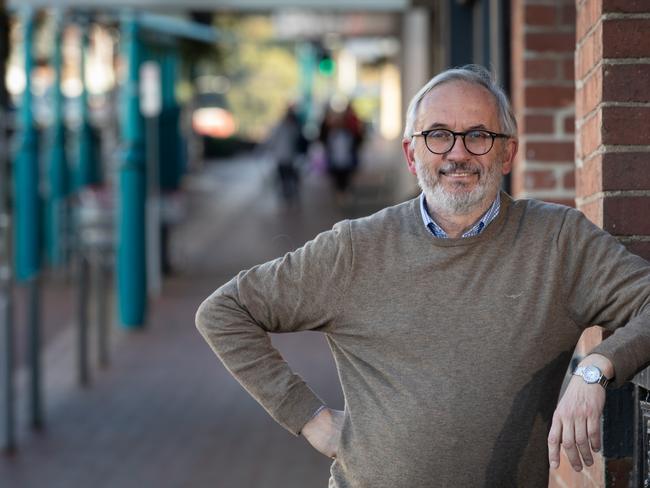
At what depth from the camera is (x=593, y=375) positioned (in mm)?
2742

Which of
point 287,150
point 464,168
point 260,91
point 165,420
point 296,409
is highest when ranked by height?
point 260,91

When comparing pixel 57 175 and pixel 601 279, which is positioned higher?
pixel 601 279

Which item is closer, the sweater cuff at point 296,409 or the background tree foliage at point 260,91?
the sweater cuff at point 296,409

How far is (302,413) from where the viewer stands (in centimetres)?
324

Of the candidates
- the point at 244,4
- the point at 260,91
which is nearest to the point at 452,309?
the point at 244,4

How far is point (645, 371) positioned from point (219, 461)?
495 cm

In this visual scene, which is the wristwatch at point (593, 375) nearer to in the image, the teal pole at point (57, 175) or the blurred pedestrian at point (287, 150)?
the teal pole at point (57, 175)

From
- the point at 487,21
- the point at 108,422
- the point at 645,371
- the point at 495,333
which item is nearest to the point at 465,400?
the point at 495,333

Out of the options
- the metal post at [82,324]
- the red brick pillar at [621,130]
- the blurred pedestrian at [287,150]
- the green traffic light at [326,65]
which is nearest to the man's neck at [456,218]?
the red brick pillar at [621,130]

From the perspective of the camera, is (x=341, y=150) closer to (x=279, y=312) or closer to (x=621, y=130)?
(x=621, y=130)

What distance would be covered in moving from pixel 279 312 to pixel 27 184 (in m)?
14.6

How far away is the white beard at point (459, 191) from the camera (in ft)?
10.0

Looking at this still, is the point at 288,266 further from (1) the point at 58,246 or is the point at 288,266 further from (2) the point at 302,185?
(2) the point at 302,185

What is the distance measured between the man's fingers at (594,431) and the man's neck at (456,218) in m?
0.59
